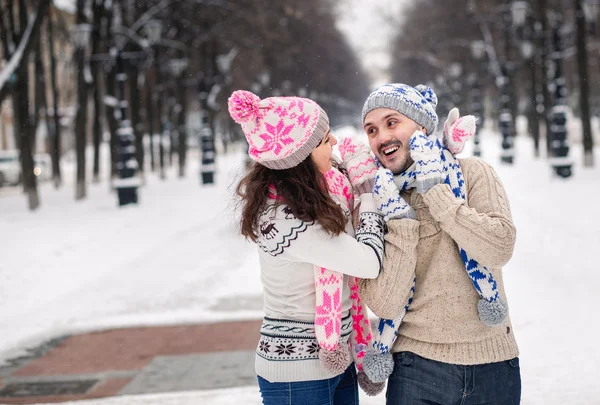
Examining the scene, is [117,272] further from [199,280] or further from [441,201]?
[441,201]

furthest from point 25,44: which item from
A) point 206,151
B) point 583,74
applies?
point 583,74

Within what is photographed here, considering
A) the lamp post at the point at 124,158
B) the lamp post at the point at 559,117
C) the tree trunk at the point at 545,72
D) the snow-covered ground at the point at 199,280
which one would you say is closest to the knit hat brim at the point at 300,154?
the snow-covered ground at the point at 199,280

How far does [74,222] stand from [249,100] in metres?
14.1

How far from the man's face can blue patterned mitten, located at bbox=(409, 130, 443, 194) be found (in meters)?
0.12

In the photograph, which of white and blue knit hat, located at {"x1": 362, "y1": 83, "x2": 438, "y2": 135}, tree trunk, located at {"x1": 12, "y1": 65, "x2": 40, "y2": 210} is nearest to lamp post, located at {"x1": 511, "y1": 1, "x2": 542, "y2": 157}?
tree trunk, located at {"x1": 12, "y1": 65, "x2": 40, "y2": 210}

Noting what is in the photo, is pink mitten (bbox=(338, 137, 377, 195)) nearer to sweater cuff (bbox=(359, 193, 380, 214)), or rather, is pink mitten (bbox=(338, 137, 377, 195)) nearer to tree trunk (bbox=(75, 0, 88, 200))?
sweater cuff (bbox=(359, 193, 380, 214))

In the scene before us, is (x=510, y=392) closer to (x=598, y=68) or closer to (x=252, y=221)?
(x=252, y=221)

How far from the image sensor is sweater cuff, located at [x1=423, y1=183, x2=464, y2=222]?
249cm

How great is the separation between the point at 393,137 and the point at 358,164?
18cm

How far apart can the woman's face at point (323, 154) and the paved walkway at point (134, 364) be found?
10.4ft

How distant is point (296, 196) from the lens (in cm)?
263

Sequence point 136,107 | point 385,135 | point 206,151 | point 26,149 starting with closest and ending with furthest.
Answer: point 385,135 < point 26,149 < point 136,107 < point 206,151

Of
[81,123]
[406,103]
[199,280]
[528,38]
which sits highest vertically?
[528,38]

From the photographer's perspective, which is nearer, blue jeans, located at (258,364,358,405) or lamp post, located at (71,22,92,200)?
blue jeans, located at (258,364,358,405)
